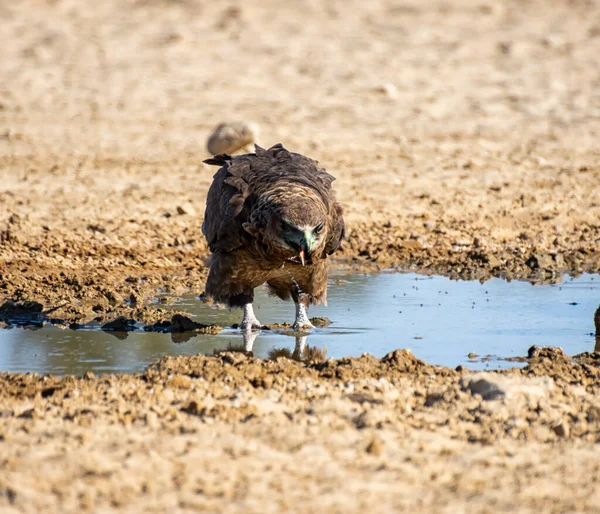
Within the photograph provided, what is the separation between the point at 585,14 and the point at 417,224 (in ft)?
48.8

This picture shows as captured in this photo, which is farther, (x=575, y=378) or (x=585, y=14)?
(x=585, y=14)

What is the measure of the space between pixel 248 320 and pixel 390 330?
1166mm

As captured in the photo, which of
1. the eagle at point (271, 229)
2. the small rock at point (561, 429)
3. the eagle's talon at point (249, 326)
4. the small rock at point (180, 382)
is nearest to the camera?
the small rock at point (561, 429)

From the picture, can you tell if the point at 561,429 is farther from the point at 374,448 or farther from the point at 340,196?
the point at 340,196

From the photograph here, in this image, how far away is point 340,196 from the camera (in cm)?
1337

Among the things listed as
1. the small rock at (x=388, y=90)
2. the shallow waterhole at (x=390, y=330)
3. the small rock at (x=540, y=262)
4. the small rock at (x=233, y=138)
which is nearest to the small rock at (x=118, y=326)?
the shallow waterhole at (x=390, y=330)

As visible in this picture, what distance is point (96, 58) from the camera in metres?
21.0

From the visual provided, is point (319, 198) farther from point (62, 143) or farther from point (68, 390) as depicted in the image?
point (62, 143)

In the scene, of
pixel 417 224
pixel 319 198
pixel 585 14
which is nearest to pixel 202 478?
pixel 319 198

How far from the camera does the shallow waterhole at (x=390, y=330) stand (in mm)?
7305

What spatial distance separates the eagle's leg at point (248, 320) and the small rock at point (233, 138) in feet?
24.2

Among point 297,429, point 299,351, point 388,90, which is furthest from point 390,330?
point 388,90

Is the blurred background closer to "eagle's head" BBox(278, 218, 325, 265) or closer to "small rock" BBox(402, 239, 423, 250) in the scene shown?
"small rock" BBox(402, 239, 423, 250)

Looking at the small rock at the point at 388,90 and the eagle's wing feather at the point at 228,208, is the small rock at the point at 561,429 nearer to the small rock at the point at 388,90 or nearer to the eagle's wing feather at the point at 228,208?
the eagle's wing feather at the point at 228,208
